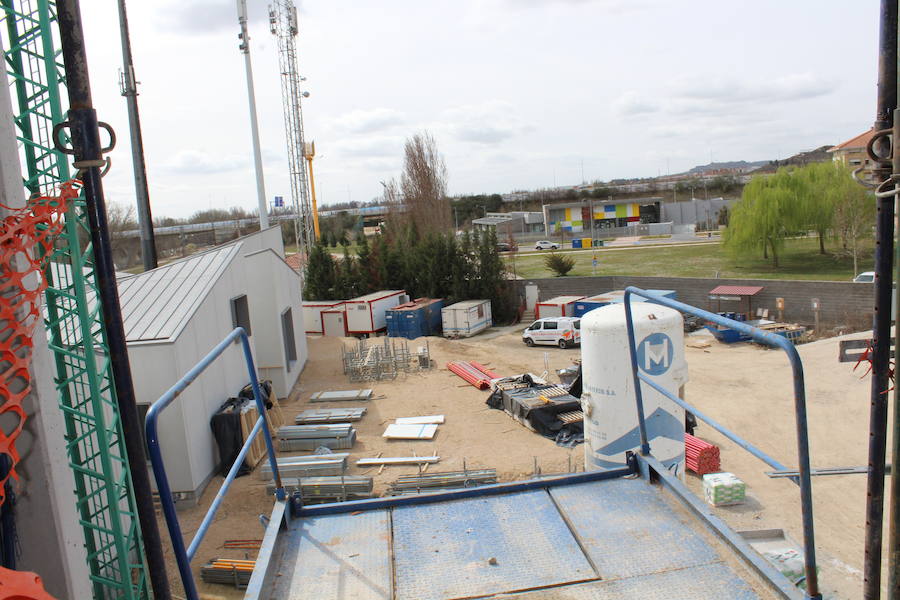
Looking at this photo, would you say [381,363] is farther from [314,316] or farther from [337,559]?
[337,559]

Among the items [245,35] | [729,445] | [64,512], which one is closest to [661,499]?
[64,512]

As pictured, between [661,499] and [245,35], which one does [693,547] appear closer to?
[661,499]

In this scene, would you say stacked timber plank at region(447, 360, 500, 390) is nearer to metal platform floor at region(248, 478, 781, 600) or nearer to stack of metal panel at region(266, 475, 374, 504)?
stack of metal panel at region(266, 475, 374, 504)

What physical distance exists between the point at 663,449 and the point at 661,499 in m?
7.77

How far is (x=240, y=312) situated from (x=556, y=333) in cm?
1737

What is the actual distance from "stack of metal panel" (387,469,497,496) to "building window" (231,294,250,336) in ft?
21.9

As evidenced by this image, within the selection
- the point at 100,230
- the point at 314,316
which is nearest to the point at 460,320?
the point at 314,316

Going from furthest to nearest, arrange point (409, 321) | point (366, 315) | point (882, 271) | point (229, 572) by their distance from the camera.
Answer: point (366, 315) < point (409, 321) < point (229, 572) < point (882, 271)

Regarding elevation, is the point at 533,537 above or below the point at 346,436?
above

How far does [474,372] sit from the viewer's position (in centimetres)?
2489

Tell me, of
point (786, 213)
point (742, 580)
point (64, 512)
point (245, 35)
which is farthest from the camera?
point (786, 213)

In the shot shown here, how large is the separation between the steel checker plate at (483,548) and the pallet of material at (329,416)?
1517 centimetres

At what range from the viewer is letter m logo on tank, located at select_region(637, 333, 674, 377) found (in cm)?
1205

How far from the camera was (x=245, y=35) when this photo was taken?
2859cm
